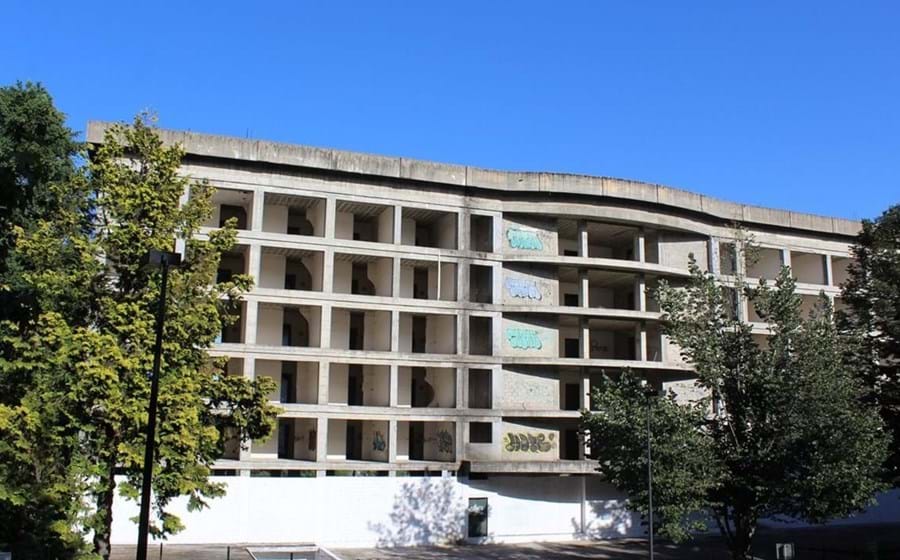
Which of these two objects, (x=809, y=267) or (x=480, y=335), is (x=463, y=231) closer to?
(x=480, y=335)

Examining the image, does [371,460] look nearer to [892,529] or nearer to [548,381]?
[548,381]

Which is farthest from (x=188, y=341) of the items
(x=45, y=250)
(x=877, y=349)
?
(x=877, y=349)

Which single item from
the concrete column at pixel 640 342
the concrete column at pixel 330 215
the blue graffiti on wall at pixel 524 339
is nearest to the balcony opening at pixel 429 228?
the concrete column at pixel 330 215

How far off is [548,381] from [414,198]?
35.5 ft

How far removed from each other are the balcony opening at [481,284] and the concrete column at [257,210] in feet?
33.2

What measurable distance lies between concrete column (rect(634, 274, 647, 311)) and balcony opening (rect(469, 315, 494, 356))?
7.81 meters

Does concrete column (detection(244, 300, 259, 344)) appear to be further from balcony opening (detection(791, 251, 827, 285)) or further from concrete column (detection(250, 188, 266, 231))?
balcony opening (detection(791, 251, 827, 285))

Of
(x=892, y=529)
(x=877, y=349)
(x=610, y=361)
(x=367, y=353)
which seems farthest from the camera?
(x=892, y=529)

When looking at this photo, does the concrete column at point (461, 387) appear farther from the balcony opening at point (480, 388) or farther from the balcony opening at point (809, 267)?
the balcony opening at point (809, 267)

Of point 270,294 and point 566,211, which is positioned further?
point 566,211

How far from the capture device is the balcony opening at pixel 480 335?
38.9 metres

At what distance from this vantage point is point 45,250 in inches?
792

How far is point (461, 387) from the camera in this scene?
124 ft

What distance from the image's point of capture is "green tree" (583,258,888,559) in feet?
84.8
